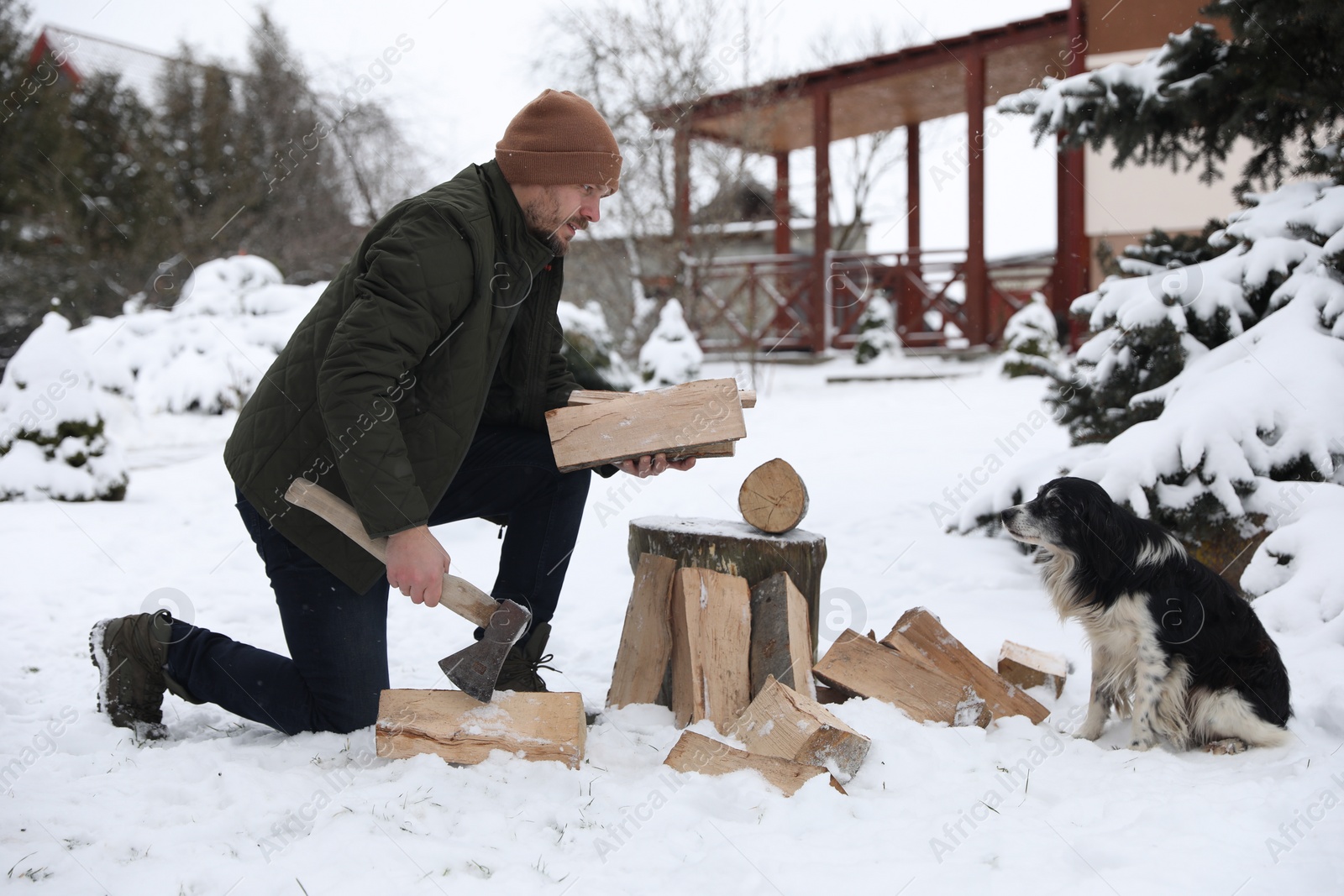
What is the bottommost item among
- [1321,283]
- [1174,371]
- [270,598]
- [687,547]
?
[270,598]

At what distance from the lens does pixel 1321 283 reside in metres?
4.00

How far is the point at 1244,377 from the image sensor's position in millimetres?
3979

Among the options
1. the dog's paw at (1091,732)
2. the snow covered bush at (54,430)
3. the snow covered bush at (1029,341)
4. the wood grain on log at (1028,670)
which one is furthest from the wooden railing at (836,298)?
the dog's paw at (1091,732)

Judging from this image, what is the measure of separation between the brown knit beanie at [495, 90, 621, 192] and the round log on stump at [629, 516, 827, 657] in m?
1.23

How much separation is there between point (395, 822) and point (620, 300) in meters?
11.0

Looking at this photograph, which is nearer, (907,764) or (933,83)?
(907,764)

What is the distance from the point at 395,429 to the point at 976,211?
11629 mm

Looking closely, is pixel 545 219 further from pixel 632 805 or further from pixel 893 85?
pixel 893 85

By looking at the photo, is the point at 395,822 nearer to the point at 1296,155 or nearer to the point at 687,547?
the point at 687,547

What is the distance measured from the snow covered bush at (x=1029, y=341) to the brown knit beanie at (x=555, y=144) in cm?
886

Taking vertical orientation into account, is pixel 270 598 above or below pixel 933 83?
below

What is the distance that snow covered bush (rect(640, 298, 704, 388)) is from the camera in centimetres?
1022

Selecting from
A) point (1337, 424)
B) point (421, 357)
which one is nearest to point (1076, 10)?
point (1337, 424)

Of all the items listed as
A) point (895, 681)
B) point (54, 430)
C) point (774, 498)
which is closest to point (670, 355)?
point (54, 430)
